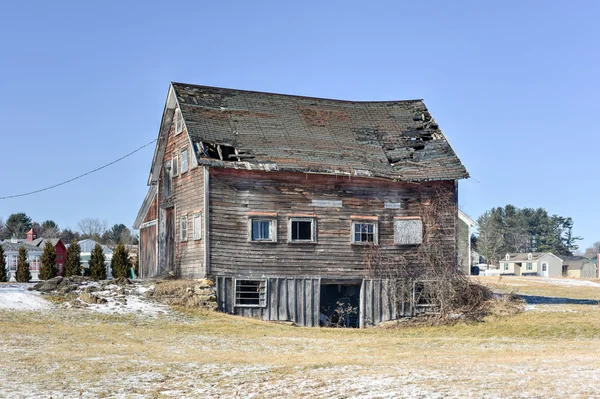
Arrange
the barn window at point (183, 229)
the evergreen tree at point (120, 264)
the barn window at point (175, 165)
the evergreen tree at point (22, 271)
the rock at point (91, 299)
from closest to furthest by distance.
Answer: the rock at point (91, 299) → the barn window at point (183, 229) → the barn window at point (175, 165) → the evergreen tree at point (120, 264) → the evergreen tree at point (22, 271)

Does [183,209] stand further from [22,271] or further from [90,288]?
[22,271]

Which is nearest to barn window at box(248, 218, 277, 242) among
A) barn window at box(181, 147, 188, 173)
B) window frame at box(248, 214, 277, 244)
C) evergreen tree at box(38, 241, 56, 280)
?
window frame at box(248, 214, 277, 244)

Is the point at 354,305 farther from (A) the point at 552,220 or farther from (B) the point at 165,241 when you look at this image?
(A) the point at 552,220

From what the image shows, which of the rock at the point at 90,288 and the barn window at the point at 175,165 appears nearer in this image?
the rock at the point at 90,288

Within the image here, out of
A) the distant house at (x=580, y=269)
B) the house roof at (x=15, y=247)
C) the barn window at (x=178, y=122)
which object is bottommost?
the distant house at (x=580, y=269)

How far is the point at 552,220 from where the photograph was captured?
150 meters

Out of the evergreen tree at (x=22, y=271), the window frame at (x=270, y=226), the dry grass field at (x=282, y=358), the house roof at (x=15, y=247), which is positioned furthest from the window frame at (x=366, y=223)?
the house roof at (x=15, y=247)

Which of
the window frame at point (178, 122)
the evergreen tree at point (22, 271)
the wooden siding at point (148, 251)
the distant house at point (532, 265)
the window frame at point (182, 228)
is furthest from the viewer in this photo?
the distant house at point (532, 265)

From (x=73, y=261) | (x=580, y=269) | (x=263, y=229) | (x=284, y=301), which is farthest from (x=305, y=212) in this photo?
(x=580, y=269)

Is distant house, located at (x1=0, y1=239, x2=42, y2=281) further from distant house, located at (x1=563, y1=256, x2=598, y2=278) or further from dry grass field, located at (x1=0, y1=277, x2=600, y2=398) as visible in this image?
distant house, located at (x1=563, y1=256, x2=598, y2=278)

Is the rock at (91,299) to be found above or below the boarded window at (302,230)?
below

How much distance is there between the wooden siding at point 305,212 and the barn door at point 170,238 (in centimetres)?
495

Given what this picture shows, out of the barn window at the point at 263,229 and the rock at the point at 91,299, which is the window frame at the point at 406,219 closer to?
the barn window at the point at 263,229

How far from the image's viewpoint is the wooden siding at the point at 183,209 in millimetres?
33906
